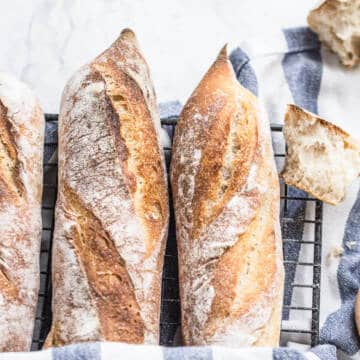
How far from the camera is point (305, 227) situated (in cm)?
263

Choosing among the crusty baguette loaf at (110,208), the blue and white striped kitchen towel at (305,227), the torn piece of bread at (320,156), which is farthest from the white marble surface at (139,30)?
the torn piece of bread at (320,156)

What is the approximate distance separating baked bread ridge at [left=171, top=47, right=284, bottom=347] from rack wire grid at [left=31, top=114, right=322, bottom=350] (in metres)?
0.14

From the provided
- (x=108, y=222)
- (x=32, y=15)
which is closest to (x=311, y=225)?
(x=108, y=222)

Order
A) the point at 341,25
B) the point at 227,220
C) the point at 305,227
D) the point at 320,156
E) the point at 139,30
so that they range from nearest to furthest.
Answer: the point at 227,220 → the point at 320,156 → the point at 305,227 → the point at 341,25 → the point at 139,30

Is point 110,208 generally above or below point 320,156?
below

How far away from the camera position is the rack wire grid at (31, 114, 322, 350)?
2.50m

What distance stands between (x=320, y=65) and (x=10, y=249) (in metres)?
1.23

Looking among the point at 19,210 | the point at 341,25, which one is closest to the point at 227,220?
the point at 19,210

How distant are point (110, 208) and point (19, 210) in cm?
27

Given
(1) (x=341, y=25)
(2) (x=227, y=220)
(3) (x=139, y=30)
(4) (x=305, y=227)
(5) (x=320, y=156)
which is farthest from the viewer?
(3) (x=139, y=30)

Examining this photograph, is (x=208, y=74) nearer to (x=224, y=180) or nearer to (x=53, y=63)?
(x=224, y=180)

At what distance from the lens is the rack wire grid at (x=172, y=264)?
8.20ft

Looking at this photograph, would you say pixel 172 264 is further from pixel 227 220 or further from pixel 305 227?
pixel 305 227

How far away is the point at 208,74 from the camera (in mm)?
2527
